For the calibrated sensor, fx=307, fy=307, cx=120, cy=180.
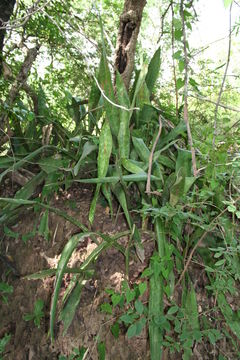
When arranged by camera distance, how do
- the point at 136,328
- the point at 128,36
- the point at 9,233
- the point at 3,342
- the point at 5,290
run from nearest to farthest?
the point at 136,328
the point at 3,342
the point at 5,290
the point at 9,233
the point at 128,36

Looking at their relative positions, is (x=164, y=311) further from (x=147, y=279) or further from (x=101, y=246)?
(x=101, y=246)

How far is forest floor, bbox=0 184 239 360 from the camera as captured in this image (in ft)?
3.56

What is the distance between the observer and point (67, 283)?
122 cm

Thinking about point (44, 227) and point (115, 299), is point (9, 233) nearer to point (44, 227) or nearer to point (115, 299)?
point (44, 227)

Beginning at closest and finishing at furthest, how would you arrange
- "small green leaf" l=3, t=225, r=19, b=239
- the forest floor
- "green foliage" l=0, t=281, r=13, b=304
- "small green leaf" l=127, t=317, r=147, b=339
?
"small green leaf" l=127, t=317, r=147, b=339
the forest floor
"green foliage" l=0, t=281, r=13, b=304
"small green leaf" l=3, t=225, r=19, b=239

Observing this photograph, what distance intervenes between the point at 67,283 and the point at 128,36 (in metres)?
1.31

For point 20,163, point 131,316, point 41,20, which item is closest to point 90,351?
point 131,316

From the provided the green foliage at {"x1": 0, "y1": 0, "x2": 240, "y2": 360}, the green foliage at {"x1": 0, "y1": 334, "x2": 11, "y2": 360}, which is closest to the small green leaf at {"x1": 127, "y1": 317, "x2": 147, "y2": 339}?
the green foliage at {"x1": 0, "y1": 0, "x2": 240, "y2": 360}

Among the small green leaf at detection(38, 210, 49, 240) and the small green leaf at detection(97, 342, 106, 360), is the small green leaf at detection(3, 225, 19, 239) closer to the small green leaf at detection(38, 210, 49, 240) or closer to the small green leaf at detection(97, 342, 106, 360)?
the small green leaf at detection(38, 210, 49, 240)

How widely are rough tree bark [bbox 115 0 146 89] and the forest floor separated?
2.38 ft

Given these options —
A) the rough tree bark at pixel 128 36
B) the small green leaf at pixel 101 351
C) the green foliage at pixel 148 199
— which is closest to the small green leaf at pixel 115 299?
the green foliage at pixel 148 199

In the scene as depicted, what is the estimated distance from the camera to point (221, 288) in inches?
40.7

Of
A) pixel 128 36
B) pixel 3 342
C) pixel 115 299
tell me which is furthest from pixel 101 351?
pixel 128 36

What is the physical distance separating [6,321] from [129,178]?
0.78 m
